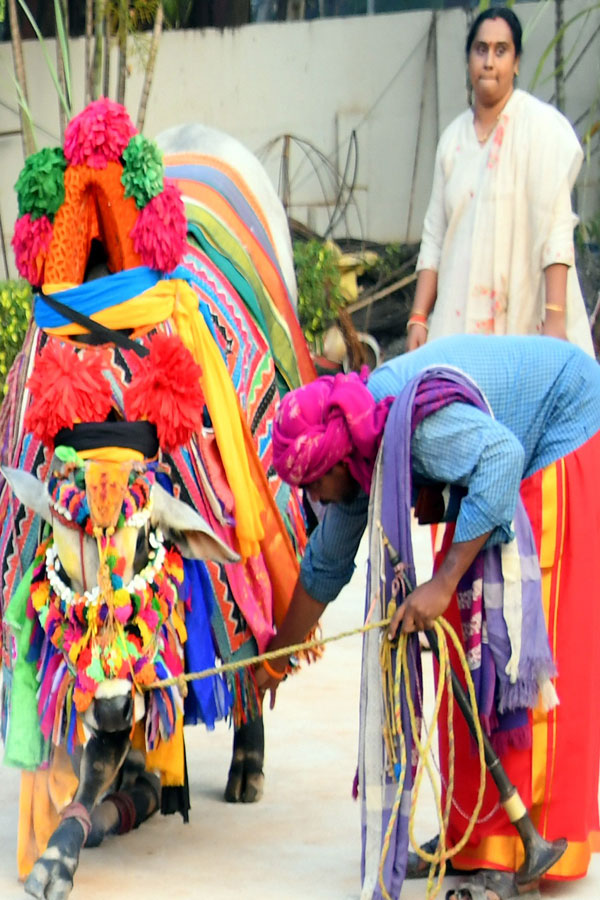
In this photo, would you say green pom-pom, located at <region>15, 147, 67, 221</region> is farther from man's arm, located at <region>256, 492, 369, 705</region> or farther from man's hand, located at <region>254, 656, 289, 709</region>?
man's hand, located at <region>254, 656, 289, 709</region>

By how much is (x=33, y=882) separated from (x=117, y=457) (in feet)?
2.99

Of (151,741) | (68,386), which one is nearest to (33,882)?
(151,741)

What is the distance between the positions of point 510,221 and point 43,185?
1596mm

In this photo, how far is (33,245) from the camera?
393 centimetres

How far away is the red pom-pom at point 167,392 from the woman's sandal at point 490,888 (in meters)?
1.15

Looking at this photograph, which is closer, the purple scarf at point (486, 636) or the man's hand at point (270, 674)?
the purple scarf at point (486, 636)

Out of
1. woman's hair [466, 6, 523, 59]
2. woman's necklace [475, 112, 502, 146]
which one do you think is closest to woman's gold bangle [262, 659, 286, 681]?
woman's necklace [475, 112, 502, 146]

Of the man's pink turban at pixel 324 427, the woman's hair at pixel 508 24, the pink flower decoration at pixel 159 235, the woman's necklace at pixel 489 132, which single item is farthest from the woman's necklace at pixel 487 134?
the man's pink turban at pixel 324 427

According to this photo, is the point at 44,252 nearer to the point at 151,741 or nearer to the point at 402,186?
the point at 151,741

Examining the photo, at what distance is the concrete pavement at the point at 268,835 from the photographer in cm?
362

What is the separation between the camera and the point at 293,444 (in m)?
3.21

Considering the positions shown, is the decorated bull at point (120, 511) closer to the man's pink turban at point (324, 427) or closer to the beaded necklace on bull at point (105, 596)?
the beaded necklace on bull at point (105, 596)

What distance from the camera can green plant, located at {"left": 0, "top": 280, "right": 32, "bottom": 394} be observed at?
8156mm

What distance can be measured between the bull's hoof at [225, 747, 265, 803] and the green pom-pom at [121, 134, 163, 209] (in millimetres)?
1469
